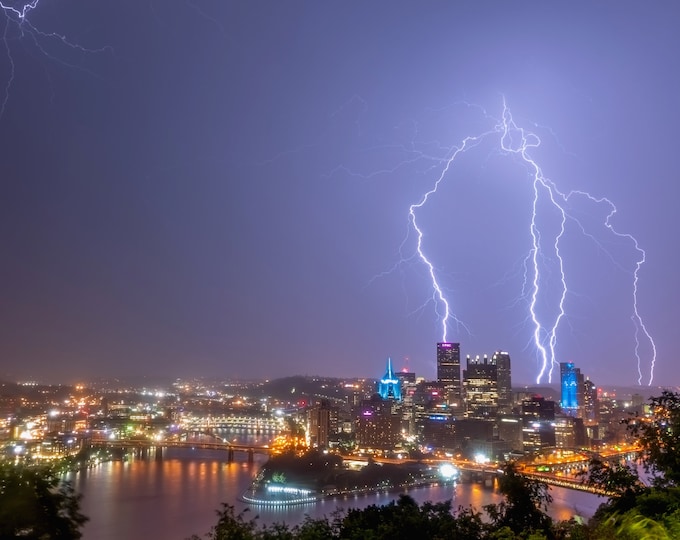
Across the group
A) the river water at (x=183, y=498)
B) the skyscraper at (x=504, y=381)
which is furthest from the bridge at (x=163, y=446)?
the skyscraper at (x=504, y=381)

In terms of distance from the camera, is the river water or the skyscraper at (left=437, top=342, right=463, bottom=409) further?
the skyscraper at (left=437, top=342, right=463, bottom=409)

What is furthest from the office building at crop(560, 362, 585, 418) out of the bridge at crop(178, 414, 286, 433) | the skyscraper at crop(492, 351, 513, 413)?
the bridge at crop(178, 414, 286, 433)

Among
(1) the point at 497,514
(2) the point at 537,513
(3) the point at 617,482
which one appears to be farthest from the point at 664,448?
(1) the point at 497,514

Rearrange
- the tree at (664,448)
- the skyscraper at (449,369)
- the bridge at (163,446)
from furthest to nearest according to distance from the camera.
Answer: the skyscraper at (449,369) < the bridge at (163,446) < the tree at (664,448)

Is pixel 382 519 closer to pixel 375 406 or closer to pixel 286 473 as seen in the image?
pixel 286 473

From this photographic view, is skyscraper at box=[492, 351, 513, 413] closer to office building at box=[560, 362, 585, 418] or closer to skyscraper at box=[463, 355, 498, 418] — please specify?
skyscraper at box=[463, 355, 498, 418]

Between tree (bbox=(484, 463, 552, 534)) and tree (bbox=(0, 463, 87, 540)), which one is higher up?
tree (bbox=(0, 463, 87, 540))

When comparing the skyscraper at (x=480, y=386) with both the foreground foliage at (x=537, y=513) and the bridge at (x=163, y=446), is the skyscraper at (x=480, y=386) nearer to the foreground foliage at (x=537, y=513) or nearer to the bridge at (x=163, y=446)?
the bridge at (x=163, y=446)
